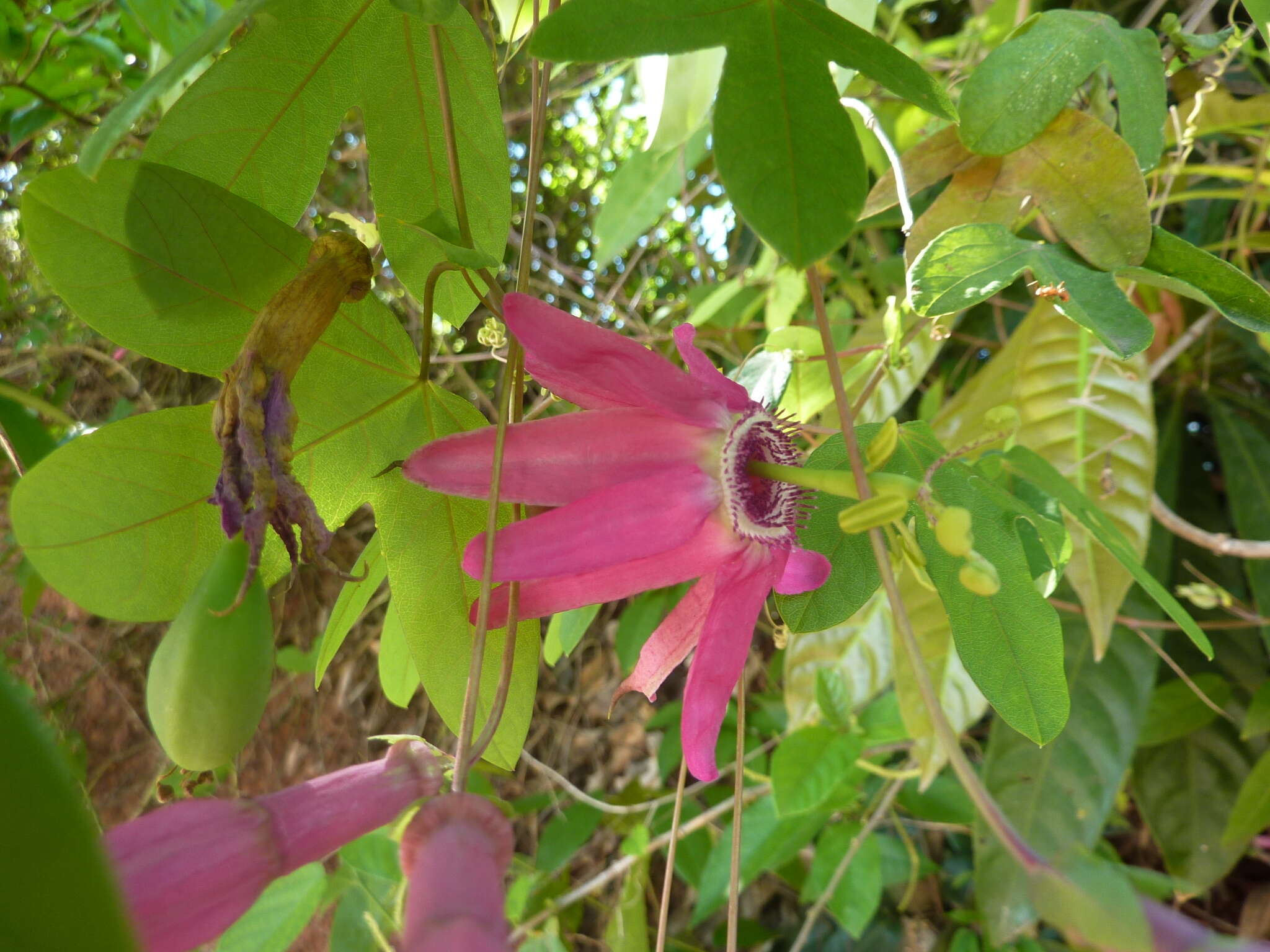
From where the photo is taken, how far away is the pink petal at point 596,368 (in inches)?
14.6

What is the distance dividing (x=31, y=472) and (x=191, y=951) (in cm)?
21

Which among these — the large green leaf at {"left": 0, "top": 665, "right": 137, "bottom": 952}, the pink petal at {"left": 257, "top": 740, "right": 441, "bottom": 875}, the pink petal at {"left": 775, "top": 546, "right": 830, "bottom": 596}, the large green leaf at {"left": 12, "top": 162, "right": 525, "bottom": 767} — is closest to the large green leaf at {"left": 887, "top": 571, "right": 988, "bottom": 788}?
the pink petal at {"left": 775, "top": 546, "right": 830, "bottom": 596}

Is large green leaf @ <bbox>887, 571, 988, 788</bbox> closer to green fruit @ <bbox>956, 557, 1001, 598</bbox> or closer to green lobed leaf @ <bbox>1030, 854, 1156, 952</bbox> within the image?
green fruit @ <bbox>956, 557, 1001, 598</bbox>

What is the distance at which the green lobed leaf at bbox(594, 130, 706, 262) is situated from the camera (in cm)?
101

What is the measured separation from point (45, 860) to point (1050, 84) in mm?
602

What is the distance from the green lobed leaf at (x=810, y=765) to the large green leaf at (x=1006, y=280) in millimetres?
551

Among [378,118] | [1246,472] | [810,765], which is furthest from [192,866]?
[1246,472]

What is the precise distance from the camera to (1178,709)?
1147 millimetres

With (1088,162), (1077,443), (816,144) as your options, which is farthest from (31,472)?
(1077,443)

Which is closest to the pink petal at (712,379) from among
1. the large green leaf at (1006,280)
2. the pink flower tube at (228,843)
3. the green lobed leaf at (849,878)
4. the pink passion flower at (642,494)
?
the pink passion flower at (642,494)

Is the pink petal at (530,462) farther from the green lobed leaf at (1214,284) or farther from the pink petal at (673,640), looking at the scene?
the green lobed leaf at (1214,284)

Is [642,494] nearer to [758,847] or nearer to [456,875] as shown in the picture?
[456,875]

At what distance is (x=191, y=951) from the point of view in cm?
25

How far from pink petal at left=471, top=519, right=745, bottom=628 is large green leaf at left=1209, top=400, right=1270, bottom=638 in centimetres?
98
